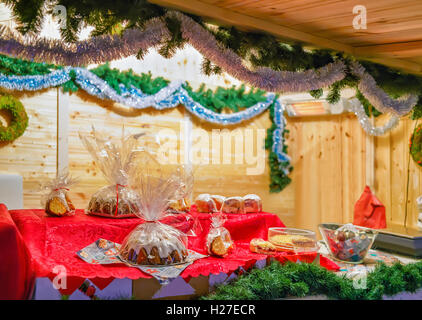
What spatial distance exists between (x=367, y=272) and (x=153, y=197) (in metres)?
1.00

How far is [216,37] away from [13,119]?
2.19m

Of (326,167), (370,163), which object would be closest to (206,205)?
(370,163)

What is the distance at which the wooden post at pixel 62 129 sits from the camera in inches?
138

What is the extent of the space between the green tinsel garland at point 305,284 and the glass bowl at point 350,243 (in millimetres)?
191

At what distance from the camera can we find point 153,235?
153 cm

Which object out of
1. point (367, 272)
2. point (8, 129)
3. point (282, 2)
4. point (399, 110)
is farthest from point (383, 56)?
point (8, 129)

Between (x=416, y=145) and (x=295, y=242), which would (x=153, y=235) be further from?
(x=416, y=145)

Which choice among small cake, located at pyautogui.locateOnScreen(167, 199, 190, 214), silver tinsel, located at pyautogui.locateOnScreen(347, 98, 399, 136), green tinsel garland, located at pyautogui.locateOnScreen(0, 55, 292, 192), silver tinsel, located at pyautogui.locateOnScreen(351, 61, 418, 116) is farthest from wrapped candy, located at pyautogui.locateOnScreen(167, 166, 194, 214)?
silver tinsel, located at pyautogui.locateOnScreen(347, 98, 399, 136)

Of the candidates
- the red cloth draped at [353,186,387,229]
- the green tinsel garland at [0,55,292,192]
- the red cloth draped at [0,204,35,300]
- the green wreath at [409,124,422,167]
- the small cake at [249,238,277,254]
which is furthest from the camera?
the green wreath at [409,124,422,167]

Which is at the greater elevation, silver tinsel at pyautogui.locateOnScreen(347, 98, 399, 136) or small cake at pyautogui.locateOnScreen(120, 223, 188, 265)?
silver tinsel at pyautogui.locateOnScreen(347, 98, 399, 136)

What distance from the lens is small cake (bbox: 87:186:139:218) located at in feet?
6.43

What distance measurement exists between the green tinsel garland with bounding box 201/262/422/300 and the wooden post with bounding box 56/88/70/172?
8.11 ft

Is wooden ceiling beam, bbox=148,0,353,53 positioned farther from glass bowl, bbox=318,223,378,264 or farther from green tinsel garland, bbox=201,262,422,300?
green tinsel garland, bbox=201,262,422,300

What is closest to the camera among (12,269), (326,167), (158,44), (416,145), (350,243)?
(12,269)
